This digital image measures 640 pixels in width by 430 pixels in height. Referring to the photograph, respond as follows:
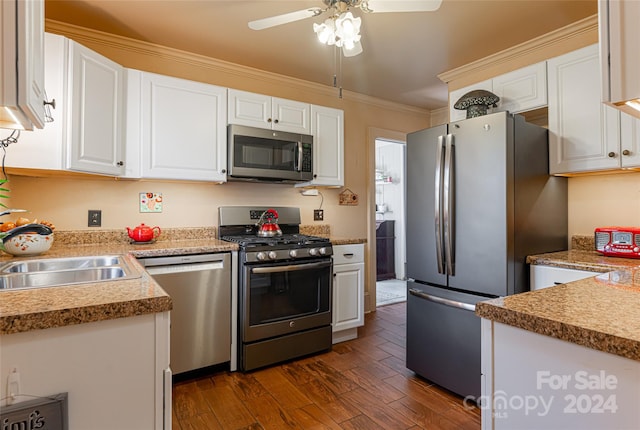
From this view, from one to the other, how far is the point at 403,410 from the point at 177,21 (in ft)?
9.30

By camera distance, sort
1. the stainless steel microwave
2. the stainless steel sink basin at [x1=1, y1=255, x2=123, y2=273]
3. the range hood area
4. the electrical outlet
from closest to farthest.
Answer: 1. the range hood area
2. the stainless steel sink basin at [x1=1, y1=255, x2=123, y2=273]
3. the electrical outlet
4. the stainless steel microwave

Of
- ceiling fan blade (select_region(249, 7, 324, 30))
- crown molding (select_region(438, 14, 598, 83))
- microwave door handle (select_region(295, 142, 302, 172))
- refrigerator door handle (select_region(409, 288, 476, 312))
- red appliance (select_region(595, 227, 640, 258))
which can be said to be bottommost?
refrigerator door handle (select_region(409, 288, 476, 312))

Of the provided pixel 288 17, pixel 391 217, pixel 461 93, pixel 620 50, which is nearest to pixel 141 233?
pixel 288 17

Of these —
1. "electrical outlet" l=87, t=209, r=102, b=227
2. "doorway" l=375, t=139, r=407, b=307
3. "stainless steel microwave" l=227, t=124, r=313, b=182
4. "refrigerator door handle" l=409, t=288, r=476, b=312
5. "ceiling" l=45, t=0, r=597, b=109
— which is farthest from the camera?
"doorway" l=375, t=139, r=407, b=307

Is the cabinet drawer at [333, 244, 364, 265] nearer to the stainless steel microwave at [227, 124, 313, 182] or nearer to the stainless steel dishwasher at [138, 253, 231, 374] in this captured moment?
the stainless steel microwave at [227, 124, 313, 182]

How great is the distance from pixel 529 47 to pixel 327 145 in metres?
1.74

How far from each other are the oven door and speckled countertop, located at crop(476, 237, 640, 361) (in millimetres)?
1730

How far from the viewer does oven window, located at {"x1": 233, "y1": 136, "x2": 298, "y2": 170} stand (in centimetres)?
267

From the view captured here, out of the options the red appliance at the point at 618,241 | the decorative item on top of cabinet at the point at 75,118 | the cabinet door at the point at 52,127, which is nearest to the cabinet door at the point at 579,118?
the red appliance at the point at 618,241

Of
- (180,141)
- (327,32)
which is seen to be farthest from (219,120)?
(327,32)

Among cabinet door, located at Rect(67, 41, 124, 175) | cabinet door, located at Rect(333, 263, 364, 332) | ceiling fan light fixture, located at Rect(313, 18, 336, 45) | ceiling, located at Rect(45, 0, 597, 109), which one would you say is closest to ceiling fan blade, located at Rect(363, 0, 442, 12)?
ceiling fan light fixture, located at Rect(313, 18, 336, 45)

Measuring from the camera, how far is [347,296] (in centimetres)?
298

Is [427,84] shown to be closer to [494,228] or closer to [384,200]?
[494,228]

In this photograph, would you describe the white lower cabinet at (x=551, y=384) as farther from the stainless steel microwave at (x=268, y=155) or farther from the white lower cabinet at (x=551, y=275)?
the stainless steel microwave at (x=268, y=155)
